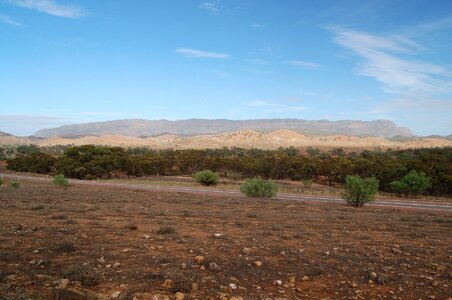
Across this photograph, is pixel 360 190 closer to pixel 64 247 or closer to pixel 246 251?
pixel 246 251

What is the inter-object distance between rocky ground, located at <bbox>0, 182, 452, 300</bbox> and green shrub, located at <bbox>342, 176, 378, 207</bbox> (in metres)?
10.9

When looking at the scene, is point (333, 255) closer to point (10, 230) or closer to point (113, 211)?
point (10, 230)

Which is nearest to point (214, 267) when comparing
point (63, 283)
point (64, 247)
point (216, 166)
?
point (63, 283)

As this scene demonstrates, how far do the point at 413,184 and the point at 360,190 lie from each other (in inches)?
663

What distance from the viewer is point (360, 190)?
24.5m

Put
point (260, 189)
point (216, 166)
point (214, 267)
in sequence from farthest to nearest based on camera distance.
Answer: point (216, 166) < point (260, 189) < point (214, 267)

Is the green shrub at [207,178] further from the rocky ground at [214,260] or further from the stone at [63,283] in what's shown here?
the stone at [63,283]

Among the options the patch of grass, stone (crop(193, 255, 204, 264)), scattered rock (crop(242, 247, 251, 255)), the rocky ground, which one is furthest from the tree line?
the patch of grass

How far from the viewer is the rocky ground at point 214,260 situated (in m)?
6.43

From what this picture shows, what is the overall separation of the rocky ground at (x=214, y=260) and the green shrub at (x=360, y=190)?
10.9 meters

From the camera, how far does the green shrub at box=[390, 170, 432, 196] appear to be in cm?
3709

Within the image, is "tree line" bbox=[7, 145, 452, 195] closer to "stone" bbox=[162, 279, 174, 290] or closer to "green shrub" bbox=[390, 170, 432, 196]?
"green shrub" bbox=[390, 170, 432, 196]

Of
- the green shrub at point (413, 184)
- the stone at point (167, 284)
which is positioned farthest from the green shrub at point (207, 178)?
the stone at point (167, 284)

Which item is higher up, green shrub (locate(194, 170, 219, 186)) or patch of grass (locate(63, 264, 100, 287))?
patch of grass (locate(63, 264, 100, 287))
